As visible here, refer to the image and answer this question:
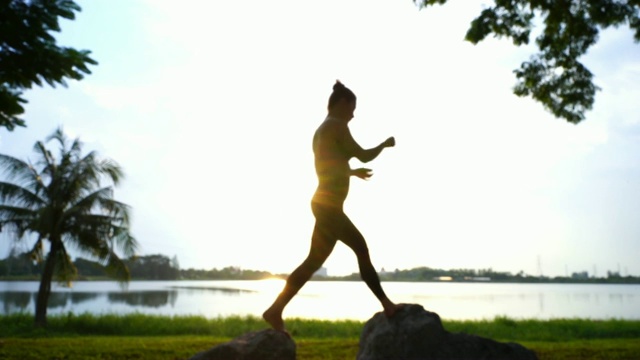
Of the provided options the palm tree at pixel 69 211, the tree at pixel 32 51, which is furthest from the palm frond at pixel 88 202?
the tree at pixel 32 51

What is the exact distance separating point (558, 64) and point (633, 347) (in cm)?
568

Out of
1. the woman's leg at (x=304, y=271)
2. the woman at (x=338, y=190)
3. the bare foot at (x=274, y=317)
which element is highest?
the woman at (x=338, y=190)

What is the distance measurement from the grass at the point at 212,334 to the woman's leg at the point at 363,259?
500 cm

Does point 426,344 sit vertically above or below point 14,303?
above

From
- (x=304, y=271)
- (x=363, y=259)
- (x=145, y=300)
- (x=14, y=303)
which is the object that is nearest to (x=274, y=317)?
(x=304, y=271)

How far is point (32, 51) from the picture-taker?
23.0 ft

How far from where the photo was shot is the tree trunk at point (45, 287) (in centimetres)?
1839

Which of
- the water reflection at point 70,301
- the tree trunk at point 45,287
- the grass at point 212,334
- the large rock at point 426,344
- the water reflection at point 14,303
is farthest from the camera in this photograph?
the water reflection at point 70,301

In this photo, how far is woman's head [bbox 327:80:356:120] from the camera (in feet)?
17.4

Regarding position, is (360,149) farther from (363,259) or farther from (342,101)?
(363,259)

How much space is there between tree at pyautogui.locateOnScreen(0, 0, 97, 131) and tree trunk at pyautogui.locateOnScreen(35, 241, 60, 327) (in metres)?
13.0

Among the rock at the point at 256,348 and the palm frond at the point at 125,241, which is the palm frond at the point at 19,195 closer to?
the palm frond at the point at 125,241

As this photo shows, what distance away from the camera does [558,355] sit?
9336mm

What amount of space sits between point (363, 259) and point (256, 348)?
4.25 feet
